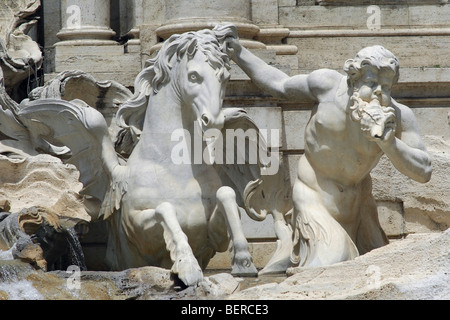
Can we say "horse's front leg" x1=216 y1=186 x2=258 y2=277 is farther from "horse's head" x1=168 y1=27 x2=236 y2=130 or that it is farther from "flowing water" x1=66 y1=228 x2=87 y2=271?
"flowing water" x1=66 y1=228 x2=87 y2=271

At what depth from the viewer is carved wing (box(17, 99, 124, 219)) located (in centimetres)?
868

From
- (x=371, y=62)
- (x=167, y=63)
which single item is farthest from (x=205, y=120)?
(x=371, y=62)

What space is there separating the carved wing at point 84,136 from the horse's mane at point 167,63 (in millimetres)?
178

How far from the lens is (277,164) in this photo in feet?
29.0

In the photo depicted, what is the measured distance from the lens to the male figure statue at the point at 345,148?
26.7ft

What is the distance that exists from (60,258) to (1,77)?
79.0 inches

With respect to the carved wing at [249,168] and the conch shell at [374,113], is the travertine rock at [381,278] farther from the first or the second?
the carved wing at [249,168]

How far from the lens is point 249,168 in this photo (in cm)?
876

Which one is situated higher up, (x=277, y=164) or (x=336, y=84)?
(x=336, y=84)

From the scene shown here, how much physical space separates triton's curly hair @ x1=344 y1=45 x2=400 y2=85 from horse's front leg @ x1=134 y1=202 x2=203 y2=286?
51.4 inches

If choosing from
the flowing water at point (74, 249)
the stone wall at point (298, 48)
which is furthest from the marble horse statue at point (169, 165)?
the stone wall at point (298, 48)

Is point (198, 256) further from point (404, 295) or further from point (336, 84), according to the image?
point (404, 295)

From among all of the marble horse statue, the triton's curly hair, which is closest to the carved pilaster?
the marble horse statue
